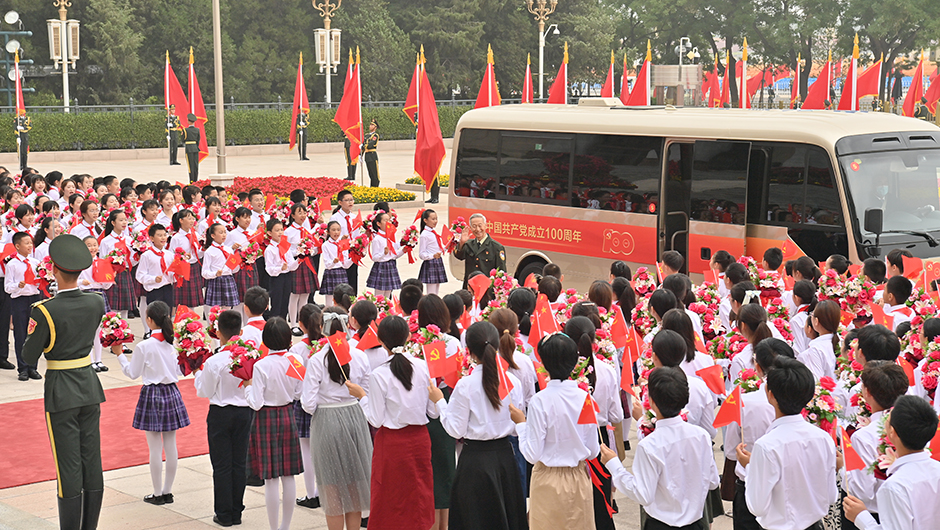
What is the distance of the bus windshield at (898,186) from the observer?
35.6 ft

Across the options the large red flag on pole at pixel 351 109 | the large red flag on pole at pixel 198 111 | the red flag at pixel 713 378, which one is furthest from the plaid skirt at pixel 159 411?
the large red flag on pole at pixel 198 111

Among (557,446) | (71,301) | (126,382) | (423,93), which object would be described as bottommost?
(126,382)

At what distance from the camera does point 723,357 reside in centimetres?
716

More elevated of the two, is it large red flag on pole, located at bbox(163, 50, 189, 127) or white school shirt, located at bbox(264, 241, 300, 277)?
large red flag on pole, located at bbox(163, 50, 189, 127)

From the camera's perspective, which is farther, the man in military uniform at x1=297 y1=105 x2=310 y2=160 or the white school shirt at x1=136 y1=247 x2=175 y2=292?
the man in military uniform at x1=297 y1=105 x2=310 y2=160

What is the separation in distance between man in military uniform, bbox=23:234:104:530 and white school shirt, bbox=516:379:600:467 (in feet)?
9.63

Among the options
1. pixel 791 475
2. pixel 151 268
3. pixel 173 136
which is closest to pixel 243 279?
pixel 151 268

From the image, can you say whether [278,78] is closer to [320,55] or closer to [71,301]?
[320,55]

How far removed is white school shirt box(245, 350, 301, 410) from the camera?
646 centimetres

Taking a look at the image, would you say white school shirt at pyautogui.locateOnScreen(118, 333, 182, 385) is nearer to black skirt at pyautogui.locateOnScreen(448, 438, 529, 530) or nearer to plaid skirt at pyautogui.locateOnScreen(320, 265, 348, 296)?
black skirt at pyautogui.locateOnScreen(448, 438, 529, 530)

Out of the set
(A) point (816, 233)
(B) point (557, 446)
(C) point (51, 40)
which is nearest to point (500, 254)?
(A) point (816, 233)

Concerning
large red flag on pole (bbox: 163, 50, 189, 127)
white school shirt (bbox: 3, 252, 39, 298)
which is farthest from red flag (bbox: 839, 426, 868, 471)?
large red flag on pole (bbox: 163, 50, 189, 127)

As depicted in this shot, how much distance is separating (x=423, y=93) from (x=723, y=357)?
14.8 metres

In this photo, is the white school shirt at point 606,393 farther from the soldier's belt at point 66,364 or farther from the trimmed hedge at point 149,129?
the trimmed hedge at point 149,129
